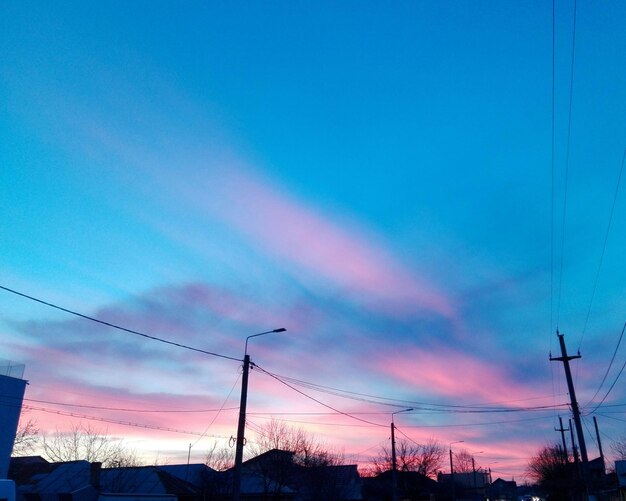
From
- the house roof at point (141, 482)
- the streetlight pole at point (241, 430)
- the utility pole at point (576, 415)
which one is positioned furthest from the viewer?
the house roof at point (141, 482)

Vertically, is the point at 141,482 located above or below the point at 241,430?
below

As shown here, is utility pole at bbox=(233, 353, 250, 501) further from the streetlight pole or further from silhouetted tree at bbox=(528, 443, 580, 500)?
silhouetted tree at bbox=(528, 443, 580, 500)

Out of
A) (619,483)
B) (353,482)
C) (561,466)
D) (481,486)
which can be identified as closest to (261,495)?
(353,482)

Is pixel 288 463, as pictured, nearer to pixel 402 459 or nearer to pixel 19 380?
pixel 19 380

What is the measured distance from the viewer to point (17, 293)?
672 inches

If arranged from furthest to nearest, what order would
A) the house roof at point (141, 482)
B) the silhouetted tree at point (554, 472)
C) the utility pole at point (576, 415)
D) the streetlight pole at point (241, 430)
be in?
the silhouetted tree at point (554, 472) < the house roof at point (141, 482) < the utility pole at point (576, 415) < the streetlight pole at point (241, 430)

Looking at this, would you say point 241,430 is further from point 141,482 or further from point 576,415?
point 141,482

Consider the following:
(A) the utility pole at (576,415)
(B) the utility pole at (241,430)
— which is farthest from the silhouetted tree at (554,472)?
(B) the utility pole at (241,430)

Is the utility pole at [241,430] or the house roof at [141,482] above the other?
the utility pole at [241,430]

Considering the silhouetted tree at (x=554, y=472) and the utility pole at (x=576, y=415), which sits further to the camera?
the silhouetted tree at (x=554, y=472)

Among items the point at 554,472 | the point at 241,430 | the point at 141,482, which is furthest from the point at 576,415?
the point at 554,472

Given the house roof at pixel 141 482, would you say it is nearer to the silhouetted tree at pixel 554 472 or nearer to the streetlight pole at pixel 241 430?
the streetlight pole at pixel 241 430

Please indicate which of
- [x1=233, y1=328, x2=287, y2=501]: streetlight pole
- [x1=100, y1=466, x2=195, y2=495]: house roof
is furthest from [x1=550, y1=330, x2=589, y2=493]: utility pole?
[x1=100, y1=466, x2=195, y2=495]: house roof

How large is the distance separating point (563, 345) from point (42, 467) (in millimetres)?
81753
